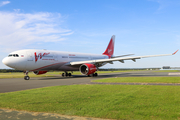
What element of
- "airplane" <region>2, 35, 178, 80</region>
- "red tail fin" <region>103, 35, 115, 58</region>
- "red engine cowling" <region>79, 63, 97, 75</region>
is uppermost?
"red tail fin" <region>103, 35, 115, 58</region>

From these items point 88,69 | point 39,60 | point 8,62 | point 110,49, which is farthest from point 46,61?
point 110,49

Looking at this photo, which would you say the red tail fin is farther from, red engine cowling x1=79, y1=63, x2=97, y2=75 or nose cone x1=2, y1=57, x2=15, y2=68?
nose cone x1=2, y1=57, x2=15, y2=68

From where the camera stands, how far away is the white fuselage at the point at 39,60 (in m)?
20.2

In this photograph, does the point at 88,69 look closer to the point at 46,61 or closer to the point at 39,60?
the point at 46,61

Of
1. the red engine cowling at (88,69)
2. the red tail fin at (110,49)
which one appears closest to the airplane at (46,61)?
the red engine cowling at (88,69)

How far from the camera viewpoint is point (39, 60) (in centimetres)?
2219

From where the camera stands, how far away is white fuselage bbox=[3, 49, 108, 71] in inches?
797

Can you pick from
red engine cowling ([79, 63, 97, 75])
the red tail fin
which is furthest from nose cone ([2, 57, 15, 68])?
the red tail fin

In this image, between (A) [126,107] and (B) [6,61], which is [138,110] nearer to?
(A) [126,107]

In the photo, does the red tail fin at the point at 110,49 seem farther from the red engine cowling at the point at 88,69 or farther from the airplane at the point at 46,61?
the red engine cowling at the point at 88,69

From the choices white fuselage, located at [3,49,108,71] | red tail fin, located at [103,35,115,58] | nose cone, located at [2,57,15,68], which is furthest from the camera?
red tail fin, located at [103,35,115,58]

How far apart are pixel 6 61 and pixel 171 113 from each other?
1978cm

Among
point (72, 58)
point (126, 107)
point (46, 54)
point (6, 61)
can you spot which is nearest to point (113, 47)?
point (72, 58)

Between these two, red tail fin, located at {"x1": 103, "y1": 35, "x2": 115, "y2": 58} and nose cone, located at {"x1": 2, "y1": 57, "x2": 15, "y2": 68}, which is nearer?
nose cone, located at {"x1": 2, "y1": 57, "x2": 15, "y2": 68}
